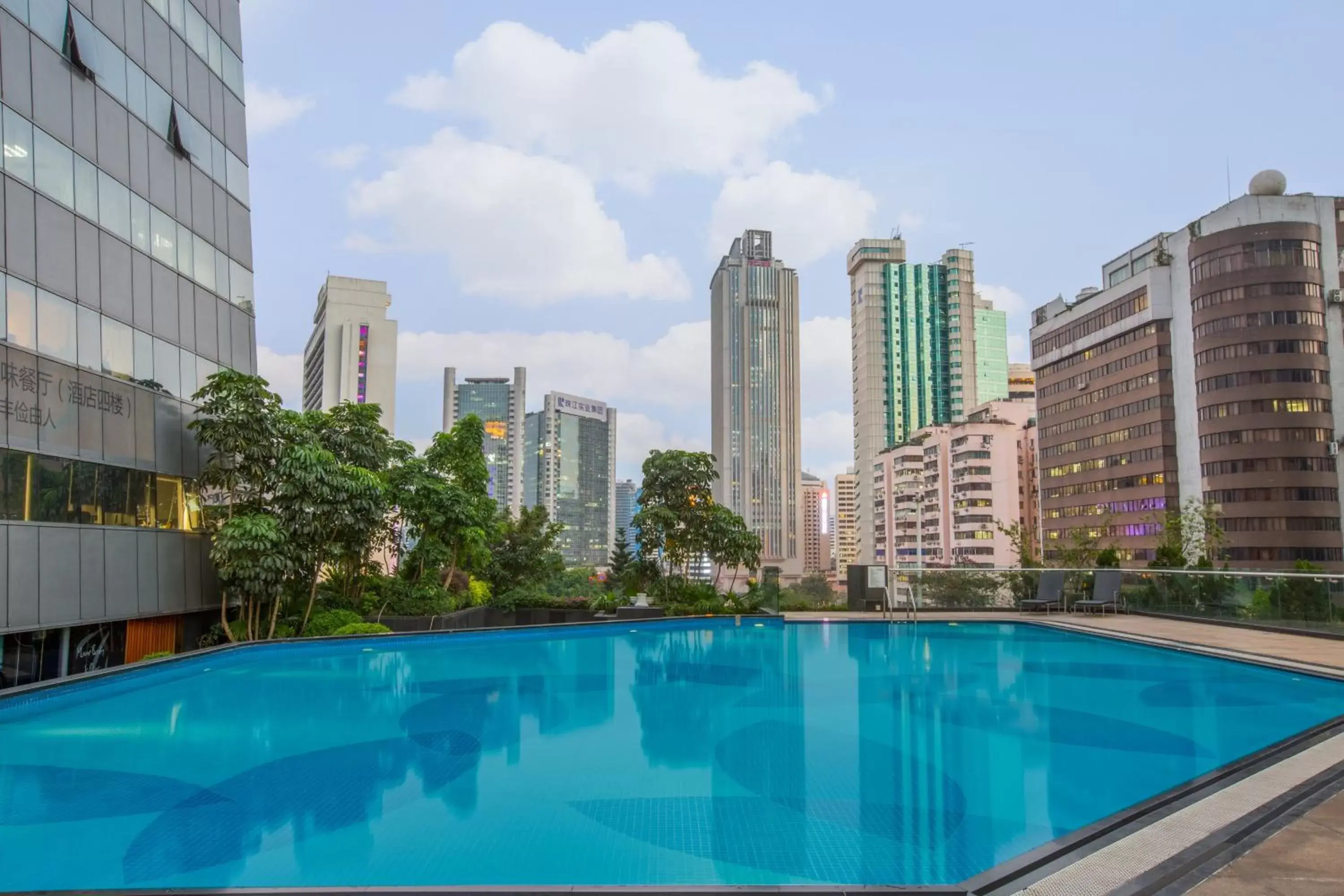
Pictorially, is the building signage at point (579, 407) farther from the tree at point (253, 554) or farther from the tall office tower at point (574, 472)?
the tree at point (253, 554)

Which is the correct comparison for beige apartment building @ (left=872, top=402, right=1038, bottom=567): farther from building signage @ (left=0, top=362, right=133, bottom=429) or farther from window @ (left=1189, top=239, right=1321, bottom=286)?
building signage @ (left=0, top=362, right=133, bottom=429)

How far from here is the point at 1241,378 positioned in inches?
2116

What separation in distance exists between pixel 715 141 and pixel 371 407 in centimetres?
8623

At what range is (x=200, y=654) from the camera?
1325 centimetres

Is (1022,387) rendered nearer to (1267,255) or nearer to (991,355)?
(991,355)

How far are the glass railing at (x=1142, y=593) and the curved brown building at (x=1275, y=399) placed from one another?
43.0 m

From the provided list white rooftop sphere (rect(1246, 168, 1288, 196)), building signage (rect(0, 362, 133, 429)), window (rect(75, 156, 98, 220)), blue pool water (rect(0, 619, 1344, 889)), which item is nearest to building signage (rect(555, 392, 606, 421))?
white rooftop sphere (rect(1246, 168, 1288, 196))

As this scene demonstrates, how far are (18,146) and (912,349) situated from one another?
123 metres

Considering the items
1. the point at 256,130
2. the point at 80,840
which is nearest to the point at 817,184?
the point at 256,130

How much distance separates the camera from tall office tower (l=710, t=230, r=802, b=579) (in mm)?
159375

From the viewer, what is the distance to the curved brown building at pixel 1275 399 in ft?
169

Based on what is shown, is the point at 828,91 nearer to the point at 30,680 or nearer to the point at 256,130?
the point at 30,680

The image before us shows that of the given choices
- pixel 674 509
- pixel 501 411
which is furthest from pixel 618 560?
pixel 501 411

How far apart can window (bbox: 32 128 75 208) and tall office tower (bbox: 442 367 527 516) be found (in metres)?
146
